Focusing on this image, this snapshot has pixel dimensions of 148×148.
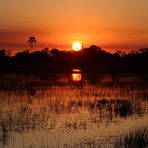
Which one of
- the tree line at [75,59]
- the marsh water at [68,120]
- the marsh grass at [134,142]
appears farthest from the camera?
the tree line at [75,59]

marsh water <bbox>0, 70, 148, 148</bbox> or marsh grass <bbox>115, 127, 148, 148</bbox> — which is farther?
marsh water <bbox>0, 70, 148, 148</bbox>

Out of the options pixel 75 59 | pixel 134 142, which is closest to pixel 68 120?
pixel 134 142

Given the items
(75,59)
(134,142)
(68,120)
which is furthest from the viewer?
(75,59)

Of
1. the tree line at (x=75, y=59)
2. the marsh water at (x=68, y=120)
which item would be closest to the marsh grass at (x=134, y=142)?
the marsh water at (x=68, y=120)

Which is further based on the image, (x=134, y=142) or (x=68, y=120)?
(x=68, y=120)

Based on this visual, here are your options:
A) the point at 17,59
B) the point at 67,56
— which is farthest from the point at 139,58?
the point at 17,59

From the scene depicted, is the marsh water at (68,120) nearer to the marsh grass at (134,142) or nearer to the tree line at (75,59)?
the marsh grass at (134,142)

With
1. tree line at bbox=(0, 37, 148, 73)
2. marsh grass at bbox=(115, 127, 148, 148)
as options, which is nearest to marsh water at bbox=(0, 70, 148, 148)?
marsh grass at bbox=(115, 127, 148, 148)

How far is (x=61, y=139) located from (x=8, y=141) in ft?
5.11

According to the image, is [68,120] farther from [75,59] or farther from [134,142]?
[75,59]

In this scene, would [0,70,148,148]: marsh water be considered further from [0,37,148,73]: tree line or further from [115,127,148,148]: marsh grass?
[0,37,148,73]: tree line

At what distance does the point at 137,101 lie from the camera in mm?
21781

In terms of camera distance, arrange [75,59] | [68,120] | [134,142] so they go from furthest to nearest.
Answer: [75,59], [68,120], [134,142]

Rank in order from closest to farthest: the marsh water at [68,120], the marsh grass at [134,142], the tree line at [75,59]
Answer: the marsh grass at [134,142]
the marsh water at [68,120]
the tree line at [75,59]
